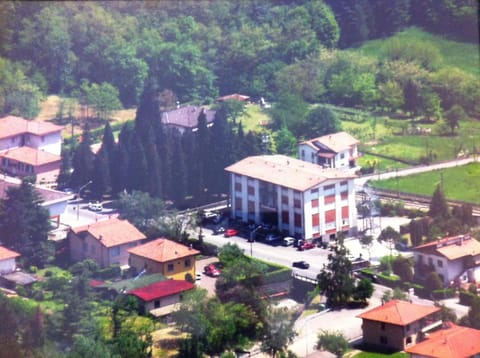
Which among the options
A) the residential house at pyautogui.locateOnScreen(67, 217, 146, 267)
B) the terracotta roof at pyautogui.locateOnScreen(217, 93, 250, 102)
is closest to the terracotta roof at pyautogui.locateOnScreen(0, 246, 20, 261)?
the residential house at pyautogui.locateOnScreen(67, 217, 146, 267)

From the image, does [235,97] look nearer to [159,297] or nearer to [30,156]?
[30,156]

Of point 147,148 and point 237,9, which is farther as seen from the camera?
point 237,9

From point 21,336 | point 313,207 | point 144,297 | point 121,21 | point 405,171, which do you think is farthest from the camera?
point 121,21

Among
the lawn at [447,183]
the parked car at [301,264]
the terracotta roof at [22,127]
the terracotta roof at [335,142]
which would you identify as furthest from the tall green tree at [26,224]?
the lawn at [447,183]

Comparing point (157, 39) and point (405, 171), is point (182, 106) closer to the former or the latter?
point (157, 39)

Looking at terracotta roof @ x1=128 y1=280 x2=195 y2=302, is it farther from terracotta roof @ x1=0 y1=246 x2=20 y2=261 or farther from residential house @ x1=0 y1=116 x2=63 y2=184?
residential house @ x1=0 y1=116 x2=63 y2=184

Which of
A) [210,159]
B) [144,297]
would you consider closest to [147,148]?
[210,159]

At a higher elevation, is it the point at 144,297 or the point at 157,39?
the point at 157,39

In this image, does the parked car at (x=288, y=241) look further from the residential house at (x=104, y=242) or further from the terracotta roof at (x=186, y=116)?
the terracotta roof at (x=186, y=116)

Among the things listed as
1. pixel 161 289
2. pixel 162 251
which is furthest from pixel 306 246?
pixel 161 289
